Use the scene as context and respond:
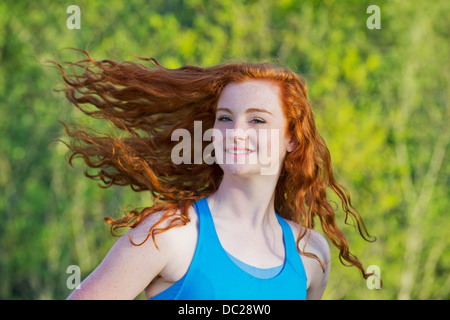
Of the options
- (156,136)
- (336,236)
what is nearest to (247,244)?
(336,236)

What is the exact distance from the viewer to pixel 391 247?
6676 mm

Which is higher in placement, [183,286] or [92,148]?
[92,148]

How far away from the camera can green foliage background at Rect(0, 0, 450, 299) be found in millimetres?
6184

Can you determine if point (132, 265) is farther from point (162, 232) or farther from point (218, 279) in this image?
point (218, 279)

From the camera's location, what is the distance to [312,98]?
6148mm

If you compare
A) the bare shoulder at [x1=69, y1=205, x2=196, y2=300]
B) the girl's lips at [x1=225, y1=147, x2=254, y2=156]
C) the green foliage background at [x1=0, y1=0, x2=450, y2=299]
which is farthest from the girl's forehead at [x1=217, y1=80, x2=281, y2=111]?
the green foliage background at [x1=0, y1=0, x2=450, y2=299]

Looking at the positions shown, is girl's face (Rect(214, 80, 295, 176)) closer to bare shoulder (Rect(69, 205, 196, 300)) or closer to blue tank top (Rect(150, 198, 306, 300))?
blue tank top (Rect(150, 198, 306, 300))

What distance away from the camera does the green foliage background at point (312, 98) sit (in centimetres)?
618

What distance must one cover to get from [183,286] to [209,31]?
13.8 feet

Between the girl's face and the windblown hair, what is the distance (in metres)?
0.06

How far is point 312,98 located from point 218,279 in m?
4.08

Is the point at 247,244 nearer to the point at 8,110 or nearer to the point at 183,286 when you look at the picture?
the point at 183,286

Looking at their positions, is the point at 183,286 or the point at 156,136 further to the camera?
the point at 156,136

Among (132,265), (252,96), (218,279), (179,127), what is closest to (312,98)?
(179,127)
